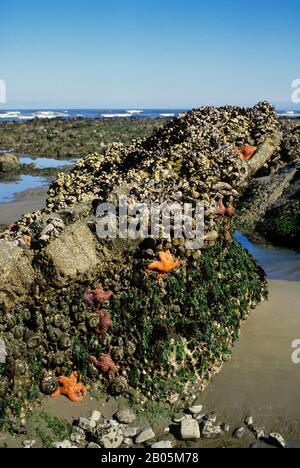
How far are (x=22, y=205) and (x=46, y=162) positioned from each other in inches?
535

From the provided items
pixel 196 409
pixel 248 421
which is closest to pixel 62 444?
pixel 196 409

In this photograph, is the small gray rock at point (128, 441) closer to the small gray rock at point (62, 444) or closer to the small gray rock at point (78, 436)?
the small gray rock at point (78, 436)

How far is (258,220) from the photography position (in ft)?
42.6

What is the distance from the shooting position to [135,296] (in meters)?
5.83

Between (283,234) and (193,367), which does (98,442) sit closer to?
(193,367)

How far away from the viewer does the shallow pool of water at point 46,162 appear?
28.1 m

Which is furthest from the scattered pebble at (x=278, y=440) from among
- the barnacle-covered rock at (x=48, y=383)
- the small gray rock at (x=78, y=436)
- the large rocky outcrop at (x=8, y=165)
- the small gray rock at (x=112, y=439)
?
the large rocky outcrop at (x=8, y=165)

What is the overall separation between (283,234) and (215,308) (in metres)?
5.95

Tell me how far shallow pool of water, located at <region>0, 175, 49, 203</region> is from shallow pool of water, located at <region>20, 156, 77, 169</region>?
167 inches

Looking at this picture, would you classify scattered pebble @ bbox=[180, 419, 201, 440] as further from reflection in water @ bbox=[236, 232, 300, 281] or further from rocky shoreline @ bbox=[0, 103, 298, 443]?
reflection in water @ bbox=[236, 232, 300, 281]

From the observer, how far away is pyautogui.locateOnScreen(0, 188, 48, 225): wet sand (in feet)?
49.9

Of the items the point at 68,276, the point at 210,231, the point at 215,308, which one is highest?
the point at 210,231
